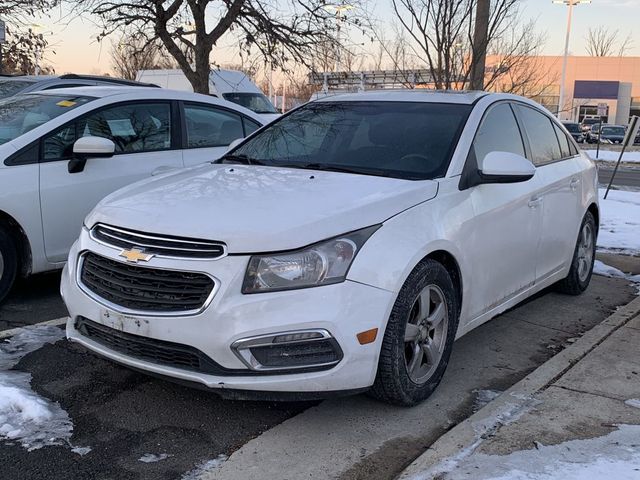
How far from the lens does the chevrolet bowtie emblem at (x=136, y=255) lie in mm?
3174

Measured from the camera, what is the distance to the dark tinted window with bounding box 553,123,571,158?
557 cm

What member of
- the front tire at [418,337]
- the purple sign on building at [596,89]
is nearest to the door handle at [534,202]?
the front tire at [418,337]

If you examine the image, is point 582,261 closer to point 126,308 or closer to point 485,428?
point 485,428

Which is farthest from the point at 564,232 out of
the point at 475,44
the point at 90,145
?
the point at 475,44

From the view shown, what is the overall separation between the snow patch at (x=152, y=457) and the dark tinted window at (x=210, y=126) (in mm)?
3525

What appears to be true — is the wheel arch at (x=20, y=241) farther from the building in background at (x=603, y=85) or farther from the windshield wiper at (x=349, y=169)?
the building in background at (x=603, y=85)

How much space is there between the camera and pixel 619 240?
27.9ft

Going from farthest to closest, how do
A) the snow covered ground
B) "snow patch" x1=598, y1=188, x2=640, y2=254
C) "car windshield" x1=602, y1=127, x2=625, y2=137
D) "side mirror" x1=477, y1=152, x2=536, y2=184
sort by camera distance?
"car windshield" x1=602, y1=127, x2=625, y2=137, the snow covered ground, "snow patch" x1=598, y1=188, x2=640, y2=254, "side mirror" x1=477, y1=152, x2=536, y2=184

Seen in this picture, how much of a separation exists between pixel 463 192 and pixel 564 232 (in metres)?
1.69

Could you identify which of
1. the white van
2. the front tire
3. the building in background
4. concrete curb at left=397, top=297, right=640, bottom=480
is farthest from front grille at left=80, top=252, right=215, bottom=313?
the building in background

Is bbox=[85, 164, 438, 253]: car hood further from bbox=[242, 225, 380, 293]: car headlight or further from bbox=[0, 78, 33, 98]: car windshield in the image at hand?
bbox=[0, 78, 33, 98]: car windshield

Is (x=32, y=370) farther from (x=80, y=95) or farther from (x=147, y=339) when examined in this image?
(x=80, y=95)

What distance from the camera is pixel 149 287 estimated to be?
10.4 feet

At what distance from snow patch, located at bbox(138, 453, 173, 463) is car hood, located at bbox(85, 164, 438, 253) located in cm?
97
